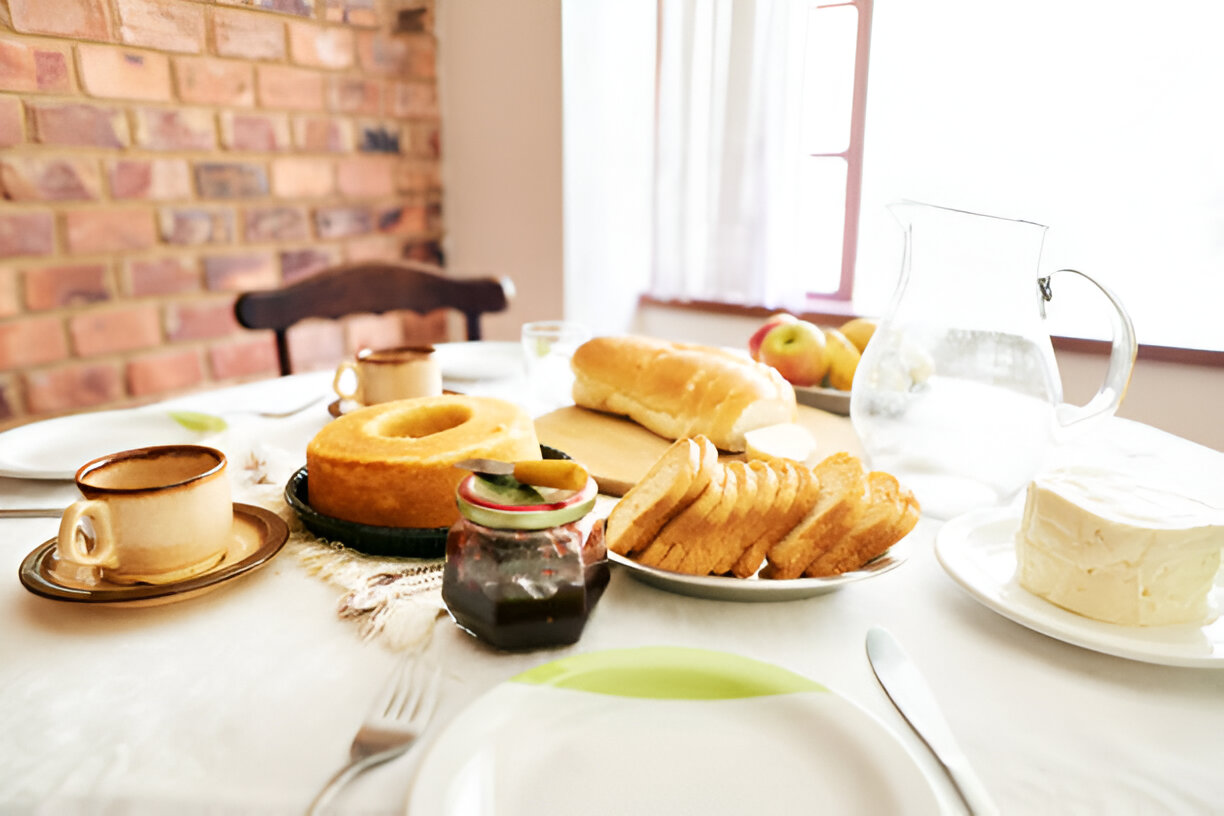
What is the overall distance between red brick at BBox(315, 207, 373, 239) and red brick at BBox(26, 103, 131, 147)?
523 millimetres

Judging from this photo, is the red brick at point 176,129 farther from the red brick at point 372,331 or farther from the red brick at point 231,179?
the red brick at point 372,331

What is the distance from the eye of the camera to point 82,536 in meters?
0.58

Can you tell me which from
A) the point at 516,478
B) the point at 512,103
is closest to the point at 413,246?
the point at 512,103

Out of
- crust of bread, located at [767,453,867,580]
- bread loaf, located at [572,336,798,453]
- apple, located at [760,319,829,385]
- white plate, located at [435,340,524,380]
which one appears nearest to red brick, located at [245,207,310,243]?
white plate, located at [435,340,524,380]

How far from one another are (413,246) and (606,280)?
0.65 metres

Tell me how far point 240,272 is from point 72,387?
474mm

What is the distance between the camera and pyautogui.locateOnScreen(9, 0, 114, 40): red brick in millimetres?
1543

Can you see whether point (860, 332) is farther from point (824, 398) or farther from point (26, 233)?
point (26, 233)

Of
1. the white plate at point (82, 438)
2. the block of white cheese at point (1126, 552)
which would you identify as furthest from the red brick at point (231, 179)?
the block of white cheese at point (1126, 552)

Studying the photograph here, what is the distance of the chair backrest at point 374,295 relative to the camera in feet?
5.10

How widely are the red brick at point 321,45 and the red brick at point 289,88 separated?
0.12 feet

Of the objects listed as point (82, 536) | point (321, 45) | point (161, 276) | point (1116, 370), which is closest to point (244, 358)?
point (161, 276)

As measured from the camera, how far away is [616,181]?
258 centimetres

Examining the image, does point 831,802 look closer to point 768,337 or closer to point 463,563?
point 463,563
